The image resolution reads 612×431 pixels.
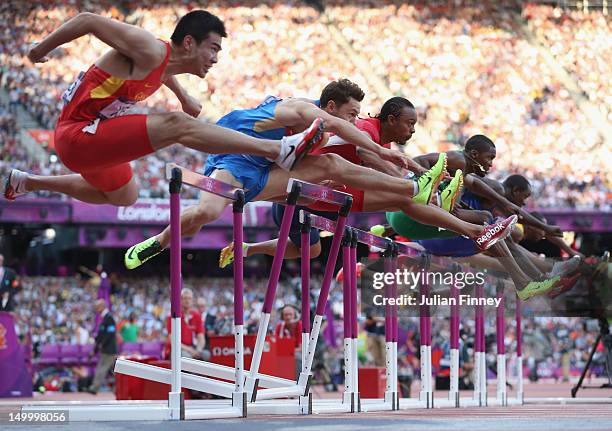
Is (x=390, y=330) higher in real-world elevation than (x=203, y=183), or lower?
lower

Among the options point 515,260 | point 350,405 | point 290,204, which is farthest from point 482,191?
point 290,204

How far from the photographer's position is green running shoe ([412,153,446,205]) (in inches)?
239

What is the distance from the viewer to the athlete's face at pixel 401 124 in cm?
650

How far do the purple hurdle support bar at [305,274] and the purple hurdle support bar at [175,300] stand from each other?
1.18 metres

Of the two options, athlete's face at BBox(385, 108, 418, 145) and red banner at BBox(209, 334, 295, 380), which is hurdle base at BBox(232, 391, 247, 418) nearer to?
athlete's face at BBox(385, 108, 418, 145)

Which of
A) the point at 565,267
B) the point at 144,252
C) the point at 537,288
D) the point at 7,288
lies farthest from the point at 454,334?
the point at 7,288

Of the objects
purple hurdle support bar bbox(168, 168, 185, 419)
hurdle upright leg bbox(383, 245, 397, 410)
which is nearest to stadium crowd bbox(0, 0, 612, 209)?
hurdle upright leg bbox(383, 245, 397, 410)

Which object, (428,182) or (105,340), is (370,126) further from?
(105,340)

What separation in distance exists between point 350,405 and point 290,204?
1.42 meters

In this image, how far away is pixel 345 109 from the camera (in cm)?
613

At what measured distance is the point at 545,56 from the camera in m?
25.9

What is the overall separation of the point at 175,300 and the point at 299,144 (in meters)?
1.01

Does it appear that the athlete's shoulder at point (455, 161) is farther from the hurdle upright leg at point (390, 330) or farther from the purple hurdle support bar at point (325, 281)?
the purple hurdle support bar at point (325, 281)

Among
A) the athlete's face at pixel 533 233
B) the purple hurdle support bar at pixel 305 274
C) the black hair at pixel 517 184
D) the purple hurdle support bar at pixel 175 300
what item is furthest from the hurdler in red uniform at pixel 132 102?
the athlete's face at pixel 533 233
